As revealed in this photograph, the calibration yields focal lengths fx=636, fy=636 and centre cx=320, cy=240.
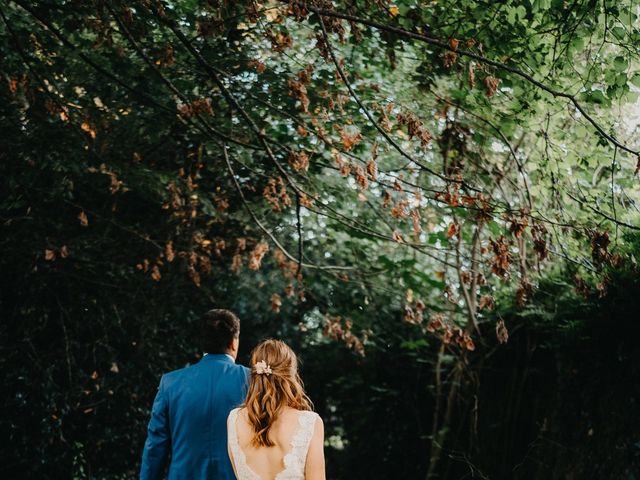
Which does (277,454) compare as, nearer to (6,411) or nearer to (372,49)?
(372,49)

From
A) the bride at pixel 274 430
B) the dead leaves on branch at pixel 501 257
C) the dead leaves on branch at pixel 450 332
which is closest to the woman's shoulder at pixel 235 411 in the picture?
the bride at pixel 274 430

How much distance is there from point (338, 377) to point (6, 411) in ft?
18.9

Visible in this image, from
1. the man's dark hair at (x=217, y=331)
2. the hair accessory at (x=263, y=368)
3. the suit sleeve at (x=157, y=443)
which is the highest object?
the man's dark hair at (x=217, y=331)

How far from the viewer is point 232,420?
10.5ft

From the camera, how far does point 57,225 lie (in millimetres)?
7254

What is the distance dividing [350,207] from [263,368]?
16.7 ft

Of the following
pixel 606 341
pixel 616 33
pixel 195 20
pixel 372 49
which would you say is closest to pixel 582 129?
pixel 616 33

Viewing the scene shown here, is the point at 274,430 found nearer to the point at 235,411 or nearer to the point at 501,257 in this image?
the point at 235,411

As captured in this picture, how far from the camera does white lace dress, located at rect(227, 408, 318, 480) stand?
3016mm

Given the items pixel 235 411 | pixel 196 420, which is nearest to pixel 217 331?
pixel 196 420

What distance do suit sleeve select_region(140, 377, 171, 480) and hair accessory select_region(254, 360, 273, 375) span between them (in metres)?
0.68

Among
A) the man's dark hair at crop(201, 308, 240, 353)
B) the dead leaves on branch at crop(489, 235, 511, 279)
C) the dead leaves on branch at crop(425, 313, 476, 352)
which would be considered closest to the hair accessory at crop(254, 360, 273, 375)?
the man's dark hair at crop(201, 308, 240, 353)

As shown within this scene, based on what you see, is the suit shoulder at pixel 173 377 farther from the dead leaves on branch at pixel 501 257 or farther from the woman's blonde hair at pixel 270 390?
the dead leaves on branch at pixel 501 257

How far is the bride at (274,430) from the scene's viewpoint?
3.04 meters
